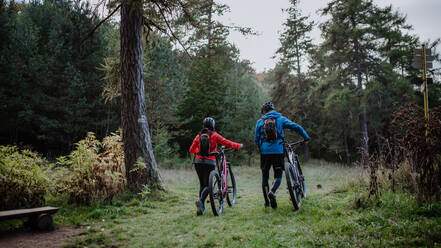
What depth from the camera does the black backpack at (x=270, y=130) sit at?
15.8ft

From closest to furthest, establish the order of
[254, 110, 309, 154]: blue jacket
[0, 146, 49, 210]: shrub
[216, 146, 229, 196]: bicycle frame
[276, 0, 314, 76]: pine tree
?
[0, 146, 49, 210]: shrub, [254, 110, 309, 154]: blue jacket, [216, 146, 229, 196]: bicycle frame, [276, 0, 314, 76]: pine tree

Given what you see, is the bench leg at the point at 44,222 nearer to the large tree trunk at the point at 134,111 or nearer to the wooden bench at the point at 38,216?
the wooden bench at the point at 38,216

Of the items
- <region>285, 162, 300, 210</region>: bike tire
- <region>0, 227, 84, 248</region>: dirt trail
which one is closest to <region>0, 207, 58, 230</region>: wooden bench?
<region>0, 227, 84, 248</region>: dirt trail

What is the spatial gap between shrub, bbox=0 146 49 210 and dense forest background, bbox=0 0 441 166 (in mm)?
8725

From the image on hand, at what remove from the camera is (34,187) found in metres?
4.90

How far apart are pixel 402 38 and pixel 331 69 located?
4906mm

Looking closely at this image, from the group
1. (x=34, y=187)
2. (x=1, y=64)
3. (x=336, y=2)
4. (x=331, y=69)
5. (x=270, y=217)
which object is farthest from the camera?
(x=331, y=69)

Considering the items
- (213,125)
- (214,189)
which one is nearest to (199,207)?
(214,189)

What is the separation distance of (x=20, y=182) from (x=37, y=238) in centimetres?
140

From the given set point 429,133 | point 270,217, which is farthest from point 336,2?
point 270,217

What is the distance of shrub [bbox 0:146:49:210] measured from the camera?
14.8 ft

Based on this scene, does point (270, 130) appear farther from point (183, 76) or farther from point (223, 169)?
point (183, 76)

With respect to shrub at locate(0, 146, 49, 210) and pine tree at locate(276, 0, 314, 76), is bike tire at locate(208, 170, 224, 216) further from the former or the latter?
pine tree at locate(276, 0, 314, 76)

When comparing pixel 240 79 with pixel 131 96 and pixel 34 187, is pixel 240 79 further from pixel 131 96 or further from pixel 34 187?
pixel 34 187
